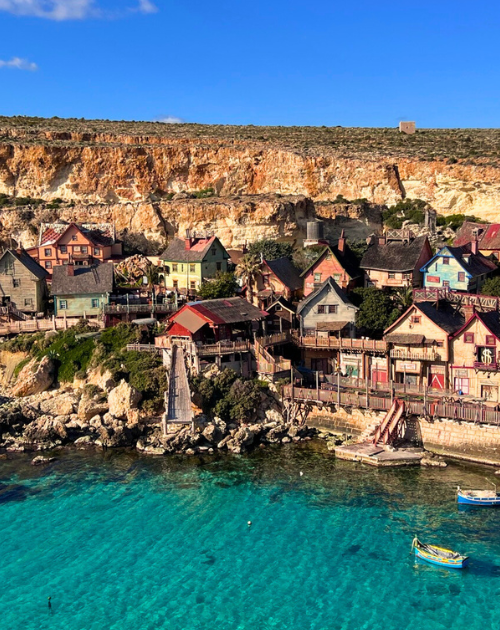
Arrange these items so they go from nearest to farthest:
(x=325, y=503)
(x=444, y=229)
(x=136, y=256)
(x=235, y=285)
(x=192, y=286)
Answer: (x=325, y=503) → (x=235, y=285) → (x=192, y=286) → (x=136, y=256) → (x=444, y=229)

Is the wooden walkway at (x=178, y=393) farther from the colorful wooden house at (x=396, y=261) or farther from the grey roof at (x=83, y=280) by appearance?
the colorful wooden house at (x=396, y=261)

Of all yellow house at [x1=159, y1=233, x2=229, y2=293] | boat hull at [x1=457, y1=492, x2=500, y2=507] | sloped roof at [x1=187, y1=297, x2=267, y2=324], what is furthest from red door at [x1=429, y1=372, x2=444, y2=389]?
yellow house at [x1=159, y1=233, x2=229, y2=293]

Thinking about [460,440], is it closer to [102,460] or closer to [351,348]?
[351,348]

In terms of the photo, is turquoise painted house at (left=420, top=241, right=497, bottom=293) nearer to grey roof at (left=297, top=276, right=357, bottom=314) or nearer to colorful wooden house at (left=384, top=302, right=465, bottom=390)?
colorful wooden house at (left=384, top=302, right=465, bottom=390)

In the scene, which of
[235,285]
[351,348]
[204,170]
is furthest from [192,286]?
[204,170]

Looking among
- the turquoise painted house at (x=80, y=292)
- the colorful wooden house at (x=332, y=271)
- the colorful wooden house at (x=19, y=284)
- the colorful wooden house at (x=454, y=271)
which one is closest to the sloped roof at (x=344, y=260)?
the colorful wooden house at (x=332, y=271)
